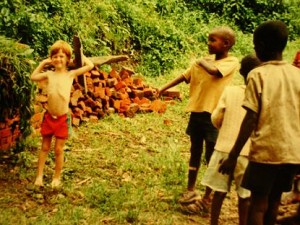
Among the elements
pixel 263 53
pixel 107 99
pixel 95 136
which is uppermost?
pixel 263 53

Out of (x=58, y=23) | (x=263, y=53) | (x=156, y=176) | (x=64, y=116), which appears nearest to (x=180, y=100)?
(x=58, y=23)

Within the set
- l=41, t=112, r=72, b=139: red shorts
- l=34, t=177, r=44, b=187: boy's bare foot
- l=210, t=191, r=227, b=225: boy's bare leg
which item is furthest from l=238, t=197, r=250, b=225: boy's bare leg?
l=34, t=177, r=44, b=187: boy's bare foot

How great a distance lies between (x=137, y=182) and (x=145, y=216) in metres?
0.77

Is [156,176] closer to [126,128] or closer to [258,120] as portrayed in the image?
[126,128]

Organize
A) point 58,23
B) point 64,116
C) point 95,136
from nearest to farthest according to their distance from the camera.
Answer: point 64,116 → point 95,136 → point 58,23

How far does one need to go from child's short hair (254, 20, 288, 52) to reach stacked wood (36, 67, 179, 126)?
373 cm

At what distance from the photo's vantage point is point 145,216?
13.2 feet

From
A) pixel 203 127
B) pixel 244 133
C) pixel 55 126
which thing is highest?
pixel 244 133

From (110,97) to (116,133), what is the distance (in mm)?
1005

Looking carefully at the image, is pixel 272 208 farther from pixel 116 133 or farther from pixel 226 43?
pixel 116 133

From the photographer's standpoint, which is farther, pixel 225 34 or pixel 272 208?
pixel 225 34

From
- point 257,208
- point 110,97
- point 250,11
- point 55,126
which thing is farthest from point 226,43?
point 250,11

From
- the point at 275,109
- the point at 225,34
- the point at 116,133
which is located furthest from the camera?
the point at 116,133

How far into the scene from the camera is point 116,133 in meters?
6.21
